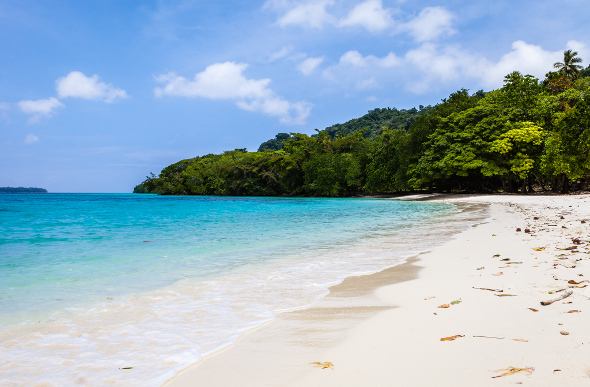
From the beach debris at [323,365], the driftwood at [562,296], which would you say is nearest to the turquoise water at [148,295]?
the beach debris at [323,365]

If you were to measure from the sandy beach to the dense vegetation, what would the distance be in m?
9.12

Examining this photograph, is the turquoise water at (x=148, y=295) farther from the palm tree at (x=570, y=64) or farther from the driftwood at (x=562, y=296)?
the palm tree at (x=570, y=64)

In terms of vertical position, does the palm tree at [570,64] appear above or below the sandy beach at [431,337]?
above

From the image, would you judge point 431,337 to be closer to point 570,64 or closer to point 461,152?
point 461,152

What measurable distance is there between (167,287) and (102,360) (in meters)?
2.24

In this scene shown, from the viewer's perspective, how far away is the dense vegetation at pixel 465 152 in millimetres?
26500

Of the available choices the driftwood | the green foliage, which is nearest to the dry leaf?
the driftwood

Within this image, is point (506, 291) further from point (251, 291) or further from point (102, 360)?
point (102, 360)

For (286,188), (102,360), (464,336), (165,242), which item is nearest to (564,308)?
(464,336)

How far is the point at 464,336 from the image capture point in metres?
2.38

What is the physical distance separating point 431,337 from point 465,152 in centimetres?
3524

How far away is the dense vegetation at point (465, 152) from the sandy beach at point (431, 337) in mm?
9117

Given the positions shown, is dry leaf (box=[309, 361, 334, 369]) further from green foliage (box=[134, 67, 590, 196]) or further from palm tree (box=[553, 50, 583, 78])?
palm tree (box=[553, 50, 583, 78])

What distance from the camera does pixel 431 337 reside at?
8.00 feet
